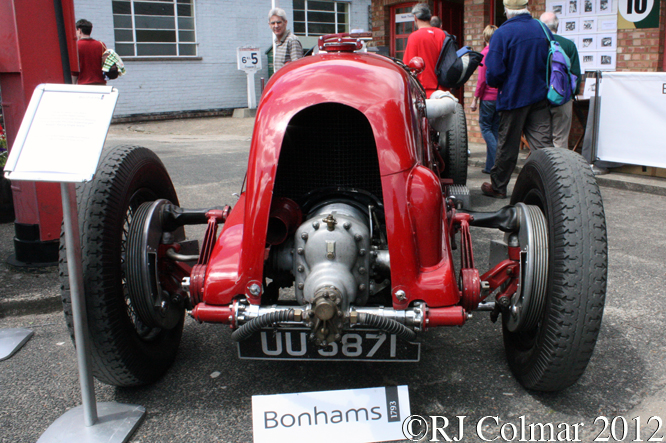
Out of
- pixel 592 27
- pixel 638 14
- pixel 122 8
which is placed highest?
pixel 122 8

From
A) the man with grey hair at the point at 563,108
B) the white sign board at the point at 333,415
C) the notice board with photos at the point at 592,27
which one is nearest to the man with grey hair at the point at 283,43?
the man with grey hair at the point at 563,108

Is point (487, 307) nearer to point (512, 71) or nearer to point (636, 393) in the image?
point (636, 393)

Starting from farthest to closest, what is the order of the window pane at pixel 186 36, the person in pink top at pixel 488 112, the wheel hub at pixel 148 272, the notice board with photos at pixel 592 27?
1. the window pane at pixel 186 36
2. the notice board with photos at pixel 592 27
3. the person in pink top at pixel 488 112
4. the wheel hub at pixel 148 272

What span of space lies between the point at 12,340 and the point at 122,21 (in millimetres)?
13524

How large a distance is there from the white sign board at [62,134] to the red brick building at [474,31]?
289 inches

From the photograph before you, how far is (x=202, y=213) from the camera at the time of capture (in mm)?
2871

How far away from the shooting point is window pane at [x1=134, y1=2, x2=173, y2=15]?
1502 cm

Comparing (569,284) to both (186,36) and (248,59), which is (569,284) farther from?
(186,36)

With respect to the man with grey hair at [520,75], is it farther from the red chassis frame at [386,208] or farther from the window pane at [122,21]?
the window pane at [122,21]

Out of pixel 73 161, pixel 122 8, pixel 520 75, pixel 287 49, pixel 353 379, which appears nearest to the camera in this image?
pixel 73 161

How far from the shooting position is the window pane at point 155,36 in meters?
15.2

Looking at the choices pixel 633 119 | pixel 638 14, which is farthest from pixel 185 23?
pixel 633 119

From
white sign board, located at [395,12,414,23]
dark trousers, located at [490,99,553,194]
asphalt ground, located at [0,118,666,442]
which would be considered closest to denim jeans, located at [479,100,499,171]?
dark trousers, located at [490,99,553,194]

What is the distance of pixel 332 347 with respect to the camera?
222 cm
